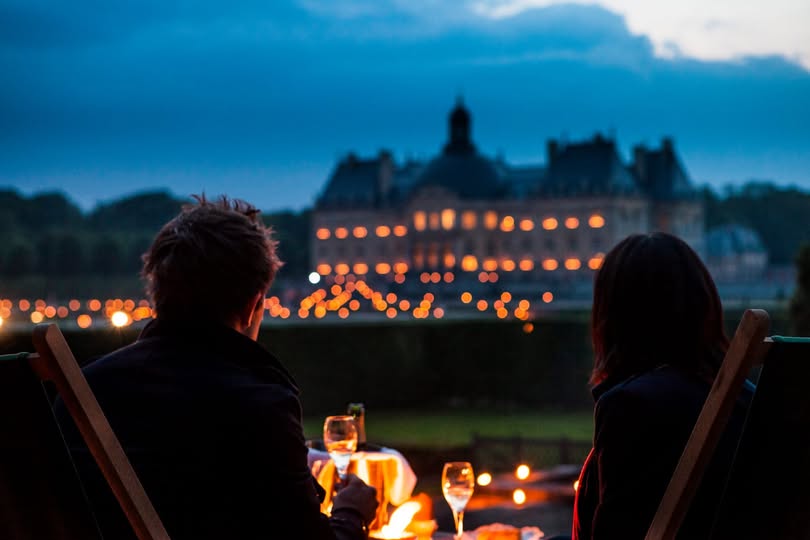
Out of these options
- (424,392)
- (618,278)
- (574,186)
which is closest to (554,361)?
(424,392)

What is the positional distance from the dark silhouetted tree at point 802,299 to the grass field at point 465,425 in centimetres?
360

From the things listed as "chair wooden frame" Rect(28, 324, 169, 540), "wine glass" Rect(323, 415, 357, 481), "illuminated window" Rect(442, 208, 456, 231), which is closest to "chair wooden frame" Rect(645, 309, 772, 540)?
"wine glass" Rect(323, 415, 357, 481)

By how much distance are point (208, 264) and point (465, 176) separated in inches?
2860

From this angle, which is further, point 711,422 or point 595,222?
point 595,222

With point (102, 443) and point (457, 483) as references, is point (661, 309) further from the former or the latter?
point (102, 443)

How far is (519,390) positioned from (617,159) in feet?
160

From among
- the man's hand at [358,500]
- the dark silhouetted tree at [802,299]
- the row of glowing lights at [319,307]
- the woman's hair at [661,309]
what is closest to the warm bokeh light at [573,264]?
the row of glowing lights at [319,307]

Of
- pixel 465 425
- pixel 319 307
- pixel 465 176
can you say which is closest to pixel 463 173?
pixel 465 176

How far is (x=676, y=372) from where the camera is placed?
8.02 feet

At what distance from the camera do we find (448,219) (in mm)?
72500

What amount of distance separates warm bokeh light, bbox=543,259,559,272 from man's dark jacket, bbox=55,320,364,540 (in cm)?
6816

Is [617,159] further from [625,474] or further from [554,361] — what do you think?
[625,474]

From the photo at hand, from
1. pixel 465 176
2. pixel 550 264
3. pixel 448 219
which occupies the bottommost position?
pixel 550 264

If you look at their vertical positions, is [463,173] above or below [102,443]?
above
